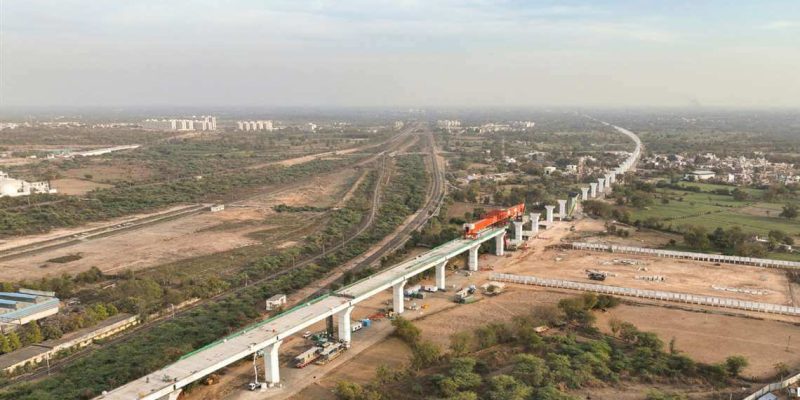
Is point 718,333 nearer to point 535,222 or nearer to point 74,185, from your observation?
point 535,222

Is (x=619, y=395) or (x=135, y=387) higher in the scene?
(x=135, y=387)

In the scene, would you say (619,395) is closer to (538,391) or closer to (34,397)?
(538,391)

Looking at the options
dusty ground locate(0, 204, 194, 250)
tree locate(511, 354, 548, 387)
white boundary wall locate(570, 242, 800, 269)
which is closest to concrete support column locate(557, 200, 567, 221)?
white boundary wall locate(570, 242, 800, 269)

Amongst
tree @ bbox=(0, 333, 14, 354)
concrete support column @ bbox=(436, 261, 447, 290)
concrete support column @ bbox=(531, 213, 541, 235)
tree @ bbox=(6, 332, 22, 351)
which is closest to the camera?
tree @ bbox=(0, 333, 14, 354)

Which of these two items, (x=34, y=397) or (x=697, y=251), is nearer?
(x=34, y=397)

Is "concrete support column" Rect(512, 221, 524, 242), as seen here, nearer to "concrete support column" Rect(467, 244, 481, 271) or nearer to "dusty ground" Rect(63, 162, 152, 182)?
"concrete support column" Rect(467, 244, 481, 271)

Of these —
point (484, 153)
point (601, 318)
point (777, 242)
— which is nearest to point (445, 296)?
point (601, 318)

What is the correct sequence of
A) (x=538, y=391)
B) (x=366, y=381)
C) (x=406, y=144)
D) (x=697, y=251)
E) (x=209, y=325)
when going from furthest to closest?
(x=406, y=144), (x=697, y=251), (x=209, y=325), (x=366, y=381), (x=538, y=391)
